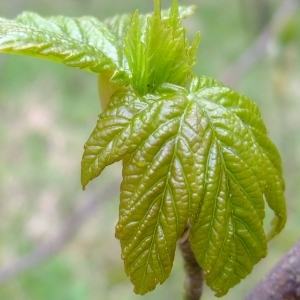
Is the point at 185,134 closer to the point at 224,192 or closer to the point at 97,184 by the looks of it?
the point at 224,192

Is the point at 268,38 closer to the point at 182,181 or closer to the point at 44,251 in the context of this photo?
the point at 44,251

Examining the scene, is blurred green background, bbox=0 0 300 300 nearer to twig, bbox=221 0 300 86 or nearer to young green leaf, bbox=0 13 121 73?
twig, bbox=221 0 300 86

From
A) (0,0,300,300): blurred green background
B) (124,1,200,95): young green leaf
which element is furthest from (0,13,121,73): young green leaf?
(0,0,300,300): blurred green background

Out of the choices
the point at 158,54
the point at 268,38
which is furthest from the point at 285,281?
the point at 268,38

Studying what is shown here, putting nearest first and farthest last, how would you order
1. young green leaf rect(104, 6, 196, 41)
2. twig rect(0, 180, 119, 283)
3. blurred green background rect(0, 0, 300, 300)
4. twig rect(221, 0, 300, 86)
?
1. young green leaf rect(104, 6, 196, 41)
2. twig rect(221, 0, 300, 86)
3. twig rect(0, 180, 119, 283)
4. blurred green background rect(0, 0, 300, 300)

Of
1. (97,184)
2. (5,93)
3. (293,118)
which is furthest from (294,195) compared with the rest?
(5,93)

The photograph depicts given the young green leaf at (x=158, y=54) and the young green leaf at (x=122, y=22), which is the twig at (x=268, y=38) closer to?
the young green leaf at (x=122, y=22)
